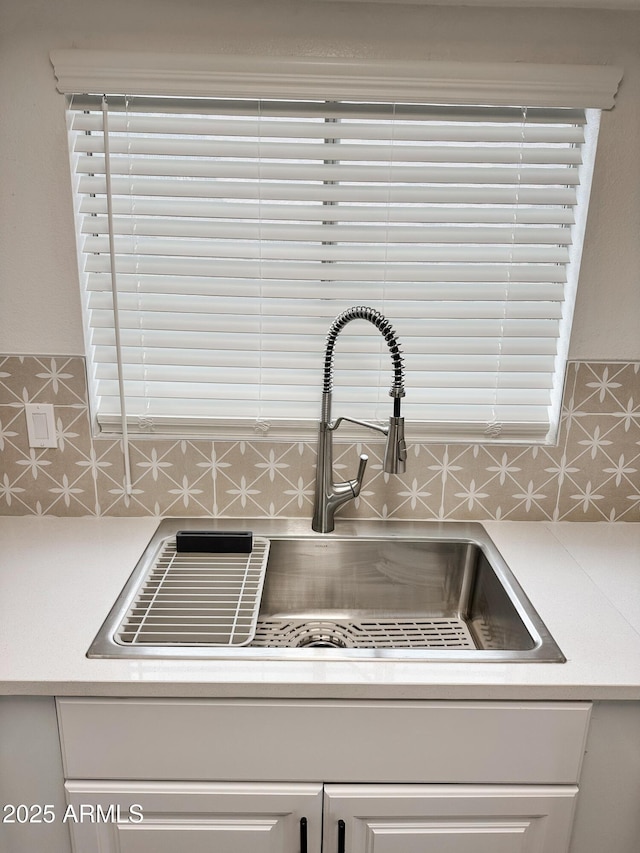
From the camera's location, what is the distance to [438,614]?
5.24ft

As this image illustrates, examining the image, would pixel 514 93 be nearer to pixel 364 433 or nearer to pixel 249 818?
pixel 364 433

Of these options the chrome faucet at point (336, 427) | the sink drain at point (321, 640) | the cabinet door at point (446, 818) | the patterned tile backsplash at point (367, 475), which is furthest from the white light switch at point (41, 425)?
the cabinet door at point (446, 818)

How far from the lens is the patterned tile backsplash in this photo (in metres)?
1.63

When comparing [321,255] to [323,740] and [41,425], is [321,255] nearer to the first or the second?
[41,425]

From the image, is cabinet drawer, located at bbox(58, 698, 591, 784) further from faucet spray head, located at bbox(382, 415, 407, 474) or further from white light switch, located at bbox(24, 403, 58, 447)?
Answer: white light switch, located at bbox(24, 403, 58, 447)

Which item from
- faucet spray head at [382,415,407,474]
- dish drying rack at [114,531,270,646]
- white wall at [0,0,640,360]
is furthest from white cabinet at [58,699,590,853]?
white wall at [0,0,640,360]

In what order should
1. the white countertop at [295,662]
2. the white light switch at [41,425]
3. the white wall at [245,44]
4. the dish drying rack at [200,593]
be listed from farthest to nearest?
the white light switch at [41,425] → the white wall at [245,44] → the dish drying rack at [200,593] → the white countertop at [295,662]

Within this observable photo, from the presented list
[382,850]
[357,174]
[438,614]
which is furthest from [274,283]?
[382,850]

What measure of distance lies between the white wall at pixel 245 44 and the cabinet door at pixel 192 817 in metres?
1.17

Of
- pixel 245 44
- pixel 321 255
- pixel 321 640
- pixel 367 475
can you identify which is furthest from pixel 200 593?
pixel 245 44

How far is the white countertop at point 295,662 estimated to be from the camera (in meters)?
1.08

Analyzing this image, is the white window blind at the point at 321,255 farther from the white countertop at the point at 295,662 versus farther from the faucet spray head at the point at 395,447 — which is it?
the white countertop at the point at 295,662

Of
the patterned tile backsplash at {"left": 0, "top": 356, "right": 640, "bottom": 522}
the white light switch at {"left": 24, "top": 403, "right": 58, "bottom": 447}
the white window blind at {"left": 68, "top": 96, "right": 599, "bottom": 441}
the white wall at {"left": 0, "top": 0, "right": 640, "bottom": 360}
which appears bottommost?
the patterned tile backsplash at {"left": 0, "top": 356, "right": 640, "bottom": 522}

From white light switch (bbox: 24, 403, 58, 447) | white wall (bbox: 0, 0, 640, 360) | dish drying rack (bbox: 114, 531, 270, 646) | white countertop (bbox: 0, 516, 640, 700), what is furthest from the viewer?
white light switch (bbox: 24, 403, 58, 447)
